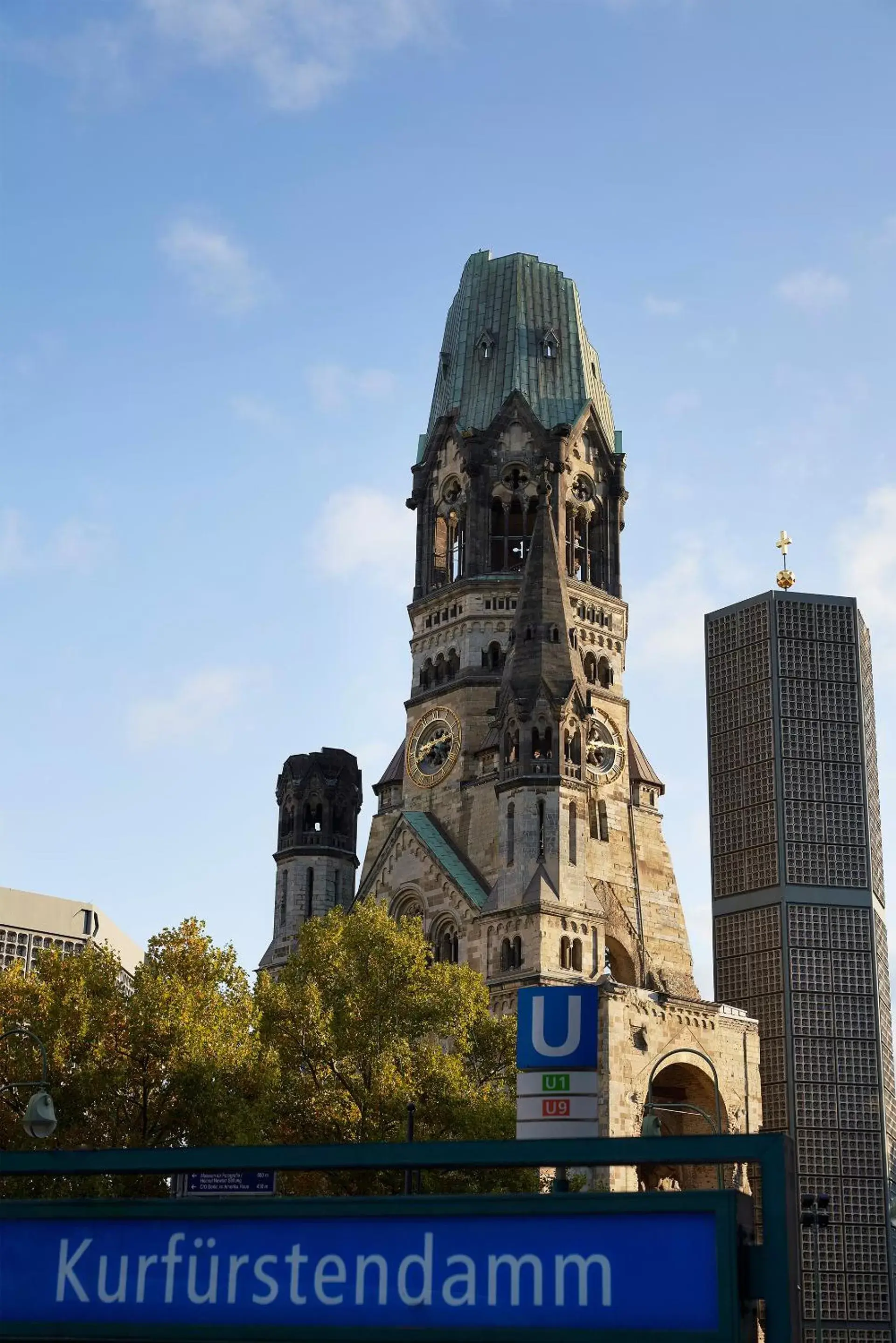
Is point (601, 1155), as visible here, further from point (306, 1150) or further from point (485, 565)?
point (485, 565)

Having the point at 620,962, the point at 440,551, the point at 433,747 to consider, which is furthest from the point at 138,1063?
the point at 440,551

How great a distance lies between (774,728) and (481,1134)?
39533 mm

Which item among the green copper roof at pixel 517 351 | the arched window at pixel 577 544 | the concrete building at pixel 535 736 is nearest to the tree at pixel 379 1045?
the concrete building at pixel 535 736

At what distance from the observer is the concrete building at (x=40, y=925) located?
98938mm

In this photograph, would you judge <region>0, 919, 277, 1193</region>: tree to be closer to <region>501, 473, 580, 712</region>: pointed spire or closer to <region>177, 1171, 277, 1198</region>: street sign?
<region>177, 1171, 277, 1198</region>: street sign

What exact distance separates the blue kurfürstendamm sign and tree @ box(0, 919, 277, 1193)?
125 feet

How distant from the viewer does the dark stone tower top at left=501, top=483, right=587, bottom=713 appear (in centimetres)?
7794

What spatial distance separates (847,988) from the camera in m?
87.2

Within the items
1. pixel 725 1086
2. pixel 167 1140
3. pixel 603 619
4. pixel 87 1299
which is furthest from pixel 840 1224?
pixel 87 1299

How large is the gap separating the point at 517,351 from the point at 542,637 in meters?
21.9

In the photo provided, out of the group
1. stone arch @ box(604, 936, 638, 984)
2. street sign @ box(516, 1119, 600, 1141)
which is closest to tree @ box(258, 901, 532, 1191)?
stone arch @ box(604, 936, 638, 984)

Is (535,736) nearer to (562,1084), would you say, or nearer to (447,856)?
(447,856)

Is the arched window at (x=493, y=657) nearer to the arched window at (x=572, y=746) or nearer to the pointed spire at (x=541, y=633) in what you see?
the pointed spire at (x=541, y=633)

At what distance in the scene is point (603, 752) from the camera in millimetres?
87875
